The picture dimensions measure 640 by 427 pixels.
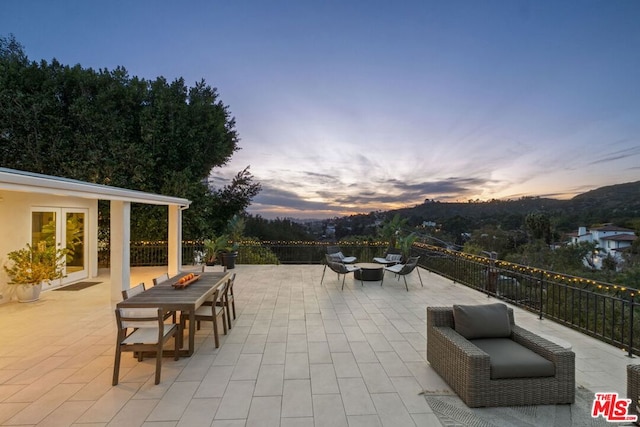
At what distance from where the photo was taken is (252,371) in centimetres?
315

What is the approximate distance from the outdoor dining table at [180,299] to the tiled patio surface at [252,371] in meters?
0.51

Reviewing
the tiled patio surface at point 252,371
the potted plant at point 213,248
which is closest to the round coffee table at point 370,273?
the tiled patio surface at point 252,371

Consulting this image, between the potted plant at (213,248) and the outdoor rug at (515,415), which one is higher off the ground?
the potted plant at (213,248)

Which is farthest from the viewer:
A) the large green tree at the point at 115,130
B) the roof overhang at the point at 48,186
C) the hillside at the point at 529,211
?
the hillside at the point at 529,211

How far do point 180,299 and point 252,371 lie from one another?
1227mm

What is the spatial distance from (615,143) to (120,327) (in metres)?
13.3

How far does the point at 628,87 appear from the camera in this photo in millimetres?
7566

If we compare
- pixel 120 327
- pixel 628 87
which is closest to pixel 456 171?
pixel 628 87

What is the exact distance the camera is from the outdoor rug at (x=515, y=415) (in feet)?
7.41

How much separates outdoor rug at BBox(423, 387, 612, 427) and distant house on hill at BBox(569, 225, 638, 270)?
16.3 meters

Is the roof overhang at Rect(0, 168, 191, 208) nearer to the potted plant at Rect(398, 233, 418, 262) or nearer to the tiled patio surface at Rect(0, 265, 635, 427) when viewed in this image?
the tiled patio surface at Rect(0, 265, 635, 427)

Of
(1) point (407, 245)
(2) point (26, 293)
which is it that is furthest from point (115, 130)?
(1) point (407, 245)

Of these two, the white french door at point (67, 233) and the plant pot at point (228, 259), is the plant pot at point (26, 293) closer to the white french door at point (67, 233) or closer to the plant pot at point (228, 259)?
Answer: the white french door at point (67, 233)

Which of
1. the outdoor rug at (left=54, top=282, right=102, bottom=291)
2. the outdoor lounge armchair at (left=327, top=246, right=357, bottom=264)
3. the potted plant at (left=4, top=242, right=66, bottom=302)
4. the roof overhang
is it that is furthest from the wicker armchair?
the outdoor rug at (left=54, top=282, right=102, bottom=291)
